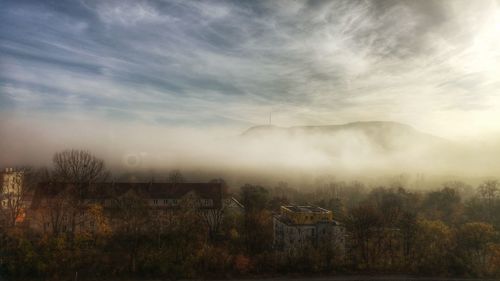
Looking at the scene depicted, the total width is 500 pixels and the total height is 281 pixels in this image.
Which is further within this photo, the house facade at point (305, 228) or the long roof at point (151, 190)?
the long roof at point (151, 190)

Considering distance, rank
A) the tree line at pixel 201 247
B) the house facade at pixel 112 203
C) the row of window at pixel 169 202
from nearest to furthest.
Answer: the tree line at pixel 201 247, the house facade at pixel 112 203, the row of window at pixel 169 202

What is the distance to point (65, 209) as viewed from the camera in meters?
32.0

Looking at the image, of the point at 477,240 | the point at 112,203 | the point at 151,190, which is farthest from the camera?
the point at 151,190

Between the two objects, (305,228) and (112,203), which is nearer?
(305,228)

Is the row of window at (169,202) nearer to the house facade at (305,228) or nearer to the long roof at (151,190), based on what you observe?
the long roof at (151,190)

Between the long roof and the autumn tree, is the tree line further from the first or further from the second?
the long roof

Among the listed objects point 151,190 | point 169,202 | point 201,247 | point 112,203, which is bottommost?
point 201,247

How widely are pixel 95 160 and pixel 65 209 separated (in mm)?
6937

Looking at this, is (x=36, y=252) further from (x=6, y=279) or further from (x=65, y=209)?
(x=65, y=209)

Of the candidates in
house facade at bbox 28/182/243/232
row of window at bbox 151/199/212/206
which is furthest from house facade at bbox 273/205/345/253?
row of window at bbox 151/199/212/206

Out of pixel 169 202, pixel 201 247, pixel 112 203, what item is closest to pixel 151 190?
pixel 169 202

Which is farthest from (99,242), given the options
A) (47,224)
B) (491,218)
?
(491,218)

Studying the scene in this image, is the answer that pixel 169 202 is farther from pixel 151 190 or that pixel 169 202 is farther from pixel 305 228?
pixel 305 228

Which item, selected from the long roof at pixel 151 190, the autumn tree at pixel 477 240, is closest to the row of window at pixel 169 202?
the long roof at pixel 151 190
